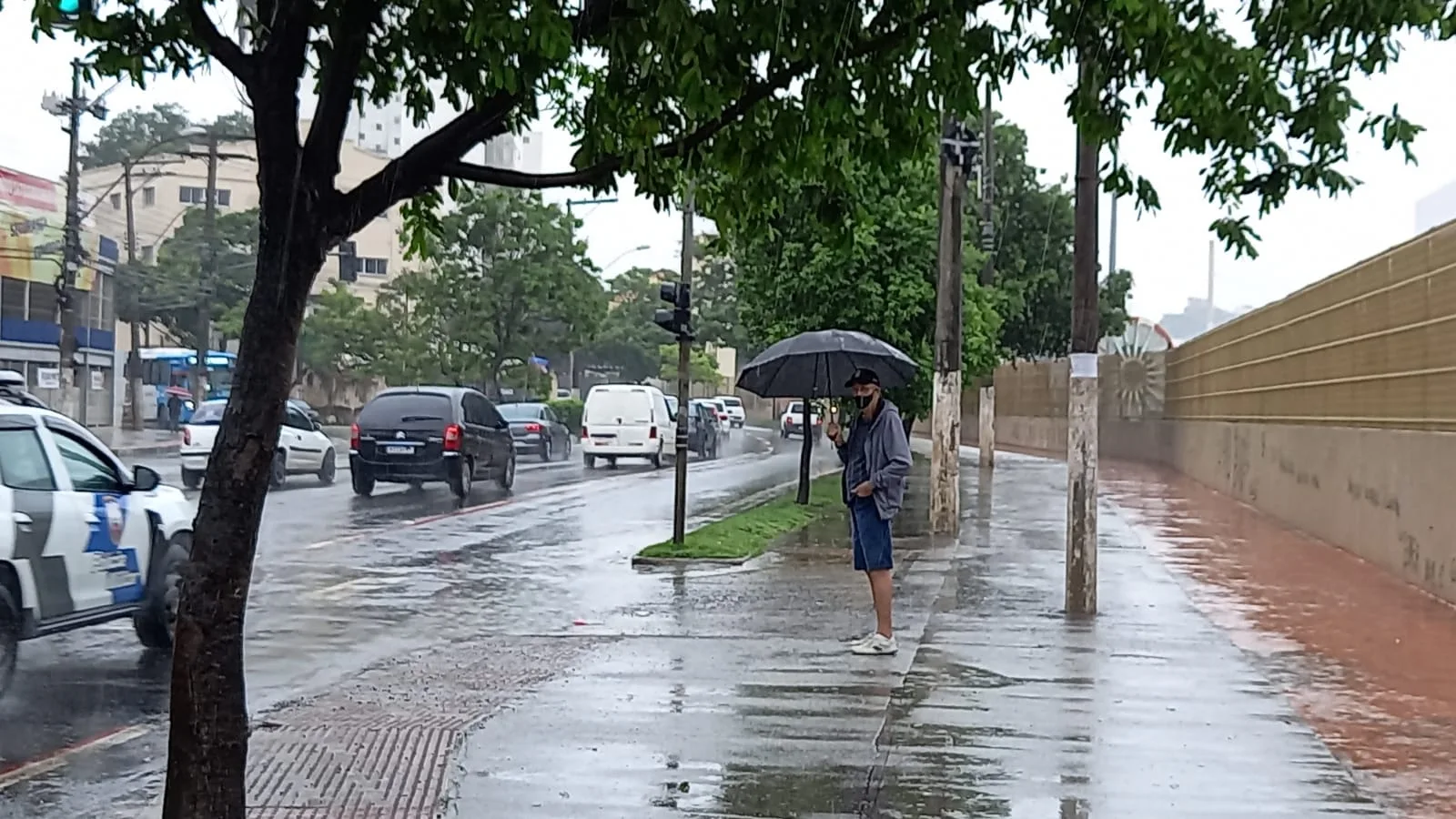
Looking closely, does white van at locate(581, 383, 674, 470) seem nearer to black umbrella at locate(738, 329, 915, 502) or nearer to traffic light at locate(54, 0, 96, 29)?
black umbrella at locate(738, 329, 915, 502)

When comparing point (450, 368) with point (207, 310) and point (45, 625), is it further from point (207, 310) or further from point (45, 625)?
point (45, 625)

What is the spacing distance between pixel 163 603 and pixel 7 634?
1.74 metres

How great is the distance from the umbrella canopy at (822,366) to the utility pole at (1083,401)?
2382mm

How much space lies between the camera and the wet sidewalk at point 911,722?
22.7ft

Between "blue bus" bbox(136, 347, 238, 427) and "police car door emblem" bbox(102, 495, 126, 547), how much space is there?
140ft

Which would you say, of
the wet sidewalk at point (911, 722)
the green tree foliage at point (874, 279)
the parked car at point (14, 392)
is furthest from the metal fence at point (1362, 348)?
the parked car at point (14, 392)

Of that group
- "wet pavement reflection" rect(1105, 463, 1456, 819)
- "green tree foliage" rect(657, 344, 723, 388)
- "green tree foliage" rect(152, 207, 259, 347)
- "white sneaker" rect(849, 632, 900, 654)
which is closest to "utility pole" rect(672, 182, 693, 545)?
"wet pavement reflection" rect(1105, 463, 1456, 819)

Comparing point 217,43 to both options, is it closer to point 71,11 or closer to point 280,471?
point 71,11

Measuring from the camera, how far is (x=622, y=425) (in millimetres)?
36938

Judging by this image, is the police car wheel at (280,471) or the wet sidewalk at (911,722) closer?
the wet sidewalk at (911,722)

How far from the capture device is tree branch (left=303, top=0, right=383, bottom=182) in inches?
219

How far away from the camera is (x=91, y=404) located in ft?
157

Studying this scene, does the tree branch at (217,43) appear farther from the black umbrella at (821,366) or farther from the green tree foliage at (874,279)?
the green tree foliage at (874,279)

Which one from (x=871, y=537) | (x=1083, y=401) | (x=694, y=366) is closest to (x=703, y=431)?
(x=1083, y=401)
